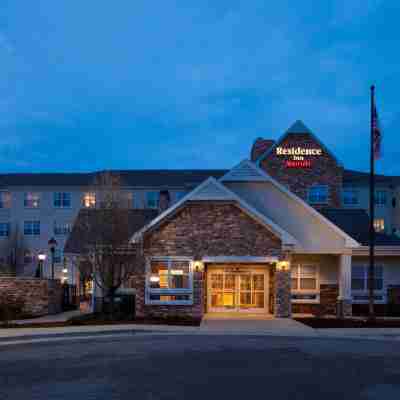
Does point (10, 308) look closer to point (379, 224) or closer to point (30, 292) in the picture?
point (30, 292)

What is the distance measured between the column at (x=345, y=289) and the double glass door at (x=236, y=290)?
360 centimetres

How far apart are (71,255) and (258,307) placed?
9.83 m

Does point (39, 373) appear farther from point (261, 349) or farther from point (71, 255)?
point (71, 255)

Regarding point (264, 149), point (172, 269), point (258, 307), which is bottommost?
point (258, 307)

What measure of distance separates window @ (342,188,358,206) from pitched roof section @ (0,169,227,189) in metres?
13.3

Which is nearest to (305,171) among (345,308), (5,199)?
(345,308)

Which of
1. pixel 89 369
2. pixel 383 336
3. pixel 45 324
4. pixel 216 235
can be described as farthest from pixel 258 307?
pixel 89 369

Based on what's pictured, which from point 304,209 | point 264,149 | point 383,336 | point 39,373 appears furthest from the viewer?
point 264,149

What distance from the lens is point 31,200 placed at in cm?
5409

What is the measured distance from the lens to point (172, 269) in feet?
78.6

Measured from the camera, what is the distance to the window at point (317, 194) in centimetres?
3788

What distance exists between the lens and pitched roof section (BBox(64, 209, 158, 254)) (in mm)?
23703

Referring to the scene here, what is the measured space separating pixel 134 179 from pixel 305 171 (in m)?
22.1

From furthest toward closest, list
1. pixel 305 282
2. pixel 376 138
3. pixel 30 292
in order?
pixel 305 282 < pixel 30 292 < pixel 376 138
